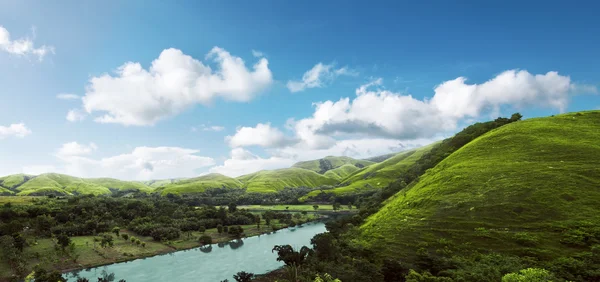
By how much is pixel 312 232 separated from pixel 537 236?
8532cm

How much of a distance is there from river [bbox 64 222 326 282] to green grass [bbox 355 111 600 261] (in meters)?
29.0

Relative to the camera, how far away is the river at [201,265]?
6469 cm

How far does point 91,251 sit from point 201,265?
2993 centimetres

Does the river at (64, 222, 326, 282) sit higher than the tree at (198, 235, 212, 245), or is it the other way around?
the tree at (198, 235, 212, 245)

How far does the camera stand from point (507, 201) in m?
54.4

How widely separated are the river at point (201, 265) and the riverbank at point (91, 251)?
2.76 metres

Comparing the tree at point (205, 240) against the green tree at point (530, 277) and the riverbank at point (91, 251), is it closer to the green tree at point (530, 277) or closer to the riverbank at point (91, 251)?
the riverbank at point (91, 251)

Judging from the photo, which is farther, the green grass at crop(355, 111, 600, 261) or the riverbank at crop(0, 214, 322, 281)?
the riverbank at crop(0, 214, 322, 281)

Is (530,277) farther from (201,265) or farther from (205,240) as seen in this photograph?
(205,240)

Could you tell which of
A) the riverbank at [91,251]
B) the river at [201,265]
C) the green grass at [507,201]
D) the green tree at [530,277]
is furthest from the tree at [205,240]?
the green tree at [530,277]

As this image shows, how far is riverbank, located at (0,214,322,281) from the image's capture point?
65875mm

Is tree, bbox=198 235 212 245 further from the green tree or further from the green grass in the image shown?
the green tree

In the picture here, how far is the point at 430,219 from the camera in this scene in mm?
58781

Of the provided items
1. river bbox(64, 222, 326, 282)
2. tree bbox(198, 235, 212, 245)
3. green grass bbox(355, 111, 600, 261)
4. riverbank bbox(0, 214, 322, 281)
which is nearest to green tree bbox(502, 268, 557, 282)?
green grass bbox(355, 111, 600, 261)
